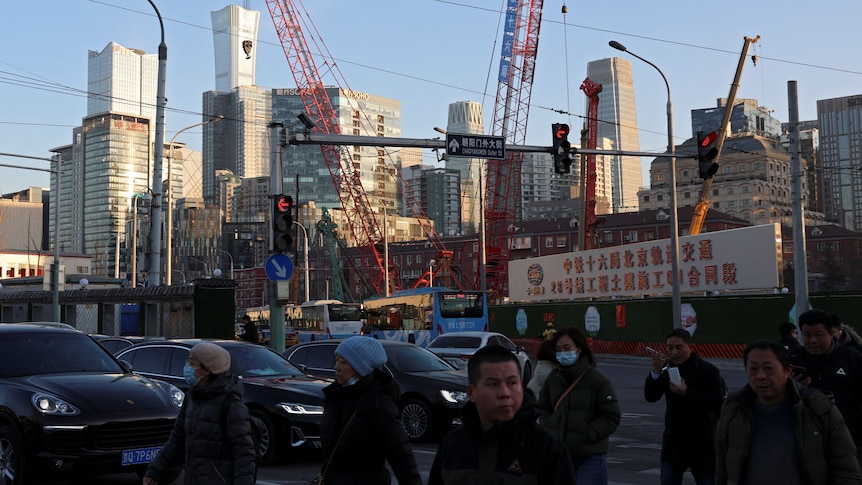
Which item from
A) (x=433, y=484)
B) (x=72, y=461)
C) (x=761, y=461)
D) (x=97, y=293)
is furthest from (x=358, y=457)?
(x=97, y=293)

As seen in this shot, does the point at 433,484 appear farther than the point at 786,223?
No

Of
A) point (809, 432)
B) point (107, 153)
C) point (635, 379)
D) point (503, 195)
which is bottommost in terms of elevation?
point (635, 379)

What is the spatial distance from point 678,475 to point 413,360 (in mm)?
8392

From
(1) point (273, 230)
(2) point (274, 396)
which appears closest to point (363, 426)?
(2) point (274, 396)

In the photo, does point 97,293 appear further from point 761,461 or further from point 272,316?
point 761,461

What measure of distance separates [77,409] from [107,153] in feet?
643

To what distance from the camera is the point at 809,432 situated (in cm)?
455

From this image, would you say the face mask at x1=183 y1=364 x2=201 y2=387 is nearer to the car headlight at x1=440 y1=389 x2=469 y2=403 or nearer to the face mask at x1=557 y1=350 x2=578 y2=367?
the face mask at x1=557 y1=350 x2=578 y2=367

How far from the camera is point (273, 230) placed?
17.3 m

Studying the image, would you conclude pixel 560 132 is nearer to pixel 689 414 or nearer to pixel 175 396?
pixel 175 396

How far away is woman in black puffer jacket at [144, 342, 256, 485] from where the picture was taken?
5641mm

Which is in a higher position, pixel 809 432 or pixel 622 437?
pixel 809 432

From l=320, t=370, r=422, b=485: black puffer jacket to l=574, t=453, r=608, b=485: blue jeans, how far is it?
172cm

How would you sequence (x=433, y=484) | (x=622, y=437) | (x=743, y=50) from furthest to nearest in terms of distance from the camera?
1. (x=743, y=50)
2. (x=622, y=437)
3. (x=433, y=484)
